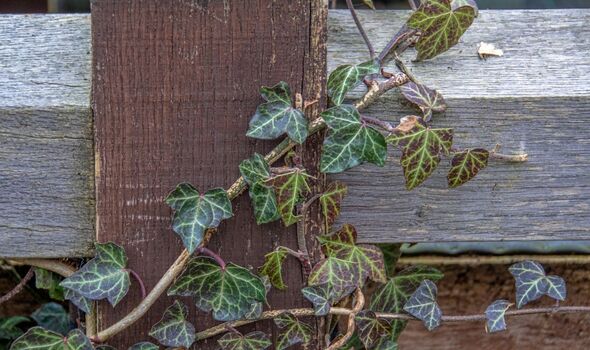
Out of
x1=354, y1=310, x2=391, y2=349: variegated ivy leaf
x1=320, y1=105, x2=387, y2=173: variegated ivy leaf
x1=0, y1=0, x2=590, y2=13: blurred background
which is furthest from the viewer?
x1=0, y1=0, x2=590, y2=13: blurred background

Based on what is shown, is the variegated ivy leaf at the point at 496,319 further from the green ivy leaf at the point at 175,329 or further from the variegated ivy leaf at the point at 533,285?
the green ivy leaf at the point at 175,329

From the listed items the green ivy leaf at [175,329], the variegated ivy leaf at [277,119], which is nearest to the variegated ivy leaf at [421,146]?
the variegated ivy leaf at [277,119]

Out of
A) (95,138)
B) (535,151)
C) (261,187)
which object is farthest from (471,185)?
(95,138)

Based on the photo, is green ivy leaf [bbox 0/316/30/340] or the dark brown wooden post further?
green ivy leaf [bbox 0/316/30/340]

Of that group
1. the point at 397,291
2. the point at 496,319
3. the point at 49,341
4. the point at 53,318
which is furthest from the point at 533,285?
the point at 53,318

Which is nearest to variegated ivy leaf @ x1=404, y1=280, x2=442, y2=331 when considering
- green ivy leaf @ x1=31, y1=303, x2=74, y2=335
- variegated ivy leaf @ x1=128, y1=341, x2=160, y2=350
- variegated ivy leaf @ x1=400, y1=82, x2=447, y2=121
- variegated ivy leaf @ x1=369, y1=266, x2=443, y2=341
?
variegated ivy leaf @ x1=369, y1=266, x2=443, y2=341

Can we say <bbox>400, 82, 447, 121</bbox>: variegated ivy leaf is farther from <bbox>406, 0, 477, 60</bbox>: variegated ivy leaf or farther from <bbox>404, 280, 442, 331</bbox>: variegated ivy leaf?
<bbox>404, 280, 442, 331</bbox>: variegated ivy leaf

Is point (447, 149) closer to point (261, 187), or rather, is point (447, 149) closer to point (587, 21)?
point (261, 187)
